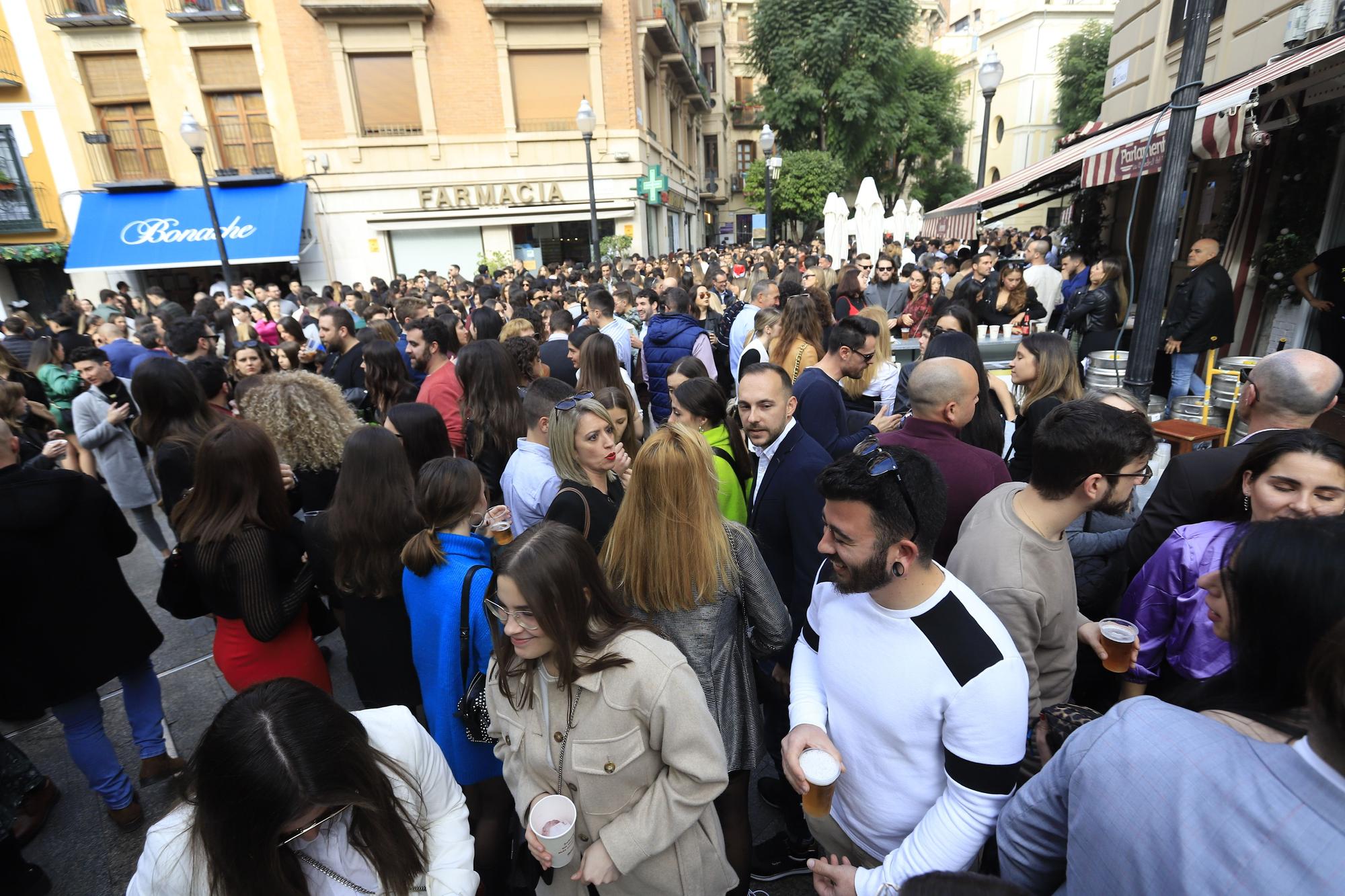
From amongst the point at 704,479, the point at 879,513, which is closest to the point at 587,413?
the point at 704,479

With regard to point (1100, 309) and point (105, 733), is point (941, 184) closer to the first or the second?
point (1100, 309)

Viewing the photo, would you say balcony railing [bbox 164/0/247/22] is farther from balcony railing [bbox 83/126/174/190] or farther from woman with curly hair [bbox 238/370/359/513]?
woman with curly hair [bbox 238/370/359/513]

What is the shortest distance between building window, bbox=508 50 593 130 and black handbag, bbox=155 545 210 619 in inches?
781

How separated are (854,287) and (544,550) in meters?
7.03

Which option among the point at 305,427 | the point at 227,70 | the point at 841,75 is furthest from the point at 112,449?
the point at 841,75

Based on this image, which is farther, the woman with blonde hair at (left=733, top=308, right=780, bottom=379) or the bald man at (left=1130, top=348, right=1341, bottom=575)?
the woman with blonde hair at (left=733, top=308, right=780, bottom=379)

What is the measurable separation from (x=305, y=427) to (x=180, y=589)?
1241 mm

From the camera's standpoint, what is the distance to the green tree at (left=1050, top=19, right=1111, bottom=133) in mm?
35094

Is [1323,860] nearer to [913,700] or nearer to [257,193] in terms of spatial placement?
[913,700]

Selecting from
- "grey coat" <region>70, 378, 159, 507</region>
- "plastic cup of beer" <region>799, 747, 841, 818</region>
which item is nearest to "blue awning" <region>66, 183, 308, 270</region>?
"grey coat" <region>70, 378, 159, 507</region>

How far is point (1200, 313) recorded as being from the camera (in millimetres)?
6098

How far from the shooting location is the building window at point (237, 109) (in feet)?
58.6

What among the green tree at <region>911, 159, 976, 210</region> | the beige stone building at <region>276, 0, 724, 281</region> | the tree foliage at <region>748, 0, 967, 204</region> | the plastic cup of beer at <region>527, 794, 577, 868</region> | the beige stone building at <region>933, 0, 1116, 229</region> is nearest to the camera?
the plastic cup of beer at <region>527, 794, 577, 868</region>

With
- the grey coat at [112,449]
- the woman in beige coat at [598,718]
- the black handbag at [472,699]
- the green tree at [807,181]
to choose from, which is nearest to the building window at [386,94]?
the green tree at [807,181]
